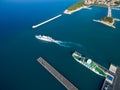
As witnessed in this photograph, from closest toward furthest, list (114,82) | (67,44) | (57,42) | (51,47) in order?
(114,82) < (51,47) < (67,44) < (57,42)

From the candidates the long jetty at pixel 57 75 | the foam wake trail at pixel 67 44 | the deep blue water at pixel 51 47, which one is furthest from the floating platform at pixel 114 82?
the foam wake trail at pixel 67 44

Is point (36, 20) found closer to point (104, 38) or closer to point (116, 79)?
point (104, 38)

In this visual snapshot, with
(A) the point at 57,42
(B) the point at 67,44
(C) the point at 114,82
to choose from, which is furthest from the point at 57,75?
(A) the point at 57,42

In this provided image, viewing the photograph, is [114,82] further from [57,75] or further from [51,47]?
[51,47]

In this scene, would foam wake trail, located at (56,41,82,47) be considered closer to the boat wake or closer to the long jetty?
the boat wake

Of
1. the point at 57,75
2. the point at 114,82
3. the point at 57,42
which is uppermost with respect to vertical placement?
the point at 57,75

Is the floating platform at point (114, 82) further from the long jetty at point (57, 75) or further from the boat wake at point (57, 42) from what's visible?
the boat wake at point (57, 42)

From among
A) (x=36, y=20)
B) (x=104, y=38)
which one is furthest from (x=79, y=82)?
(x=36, y=20)
